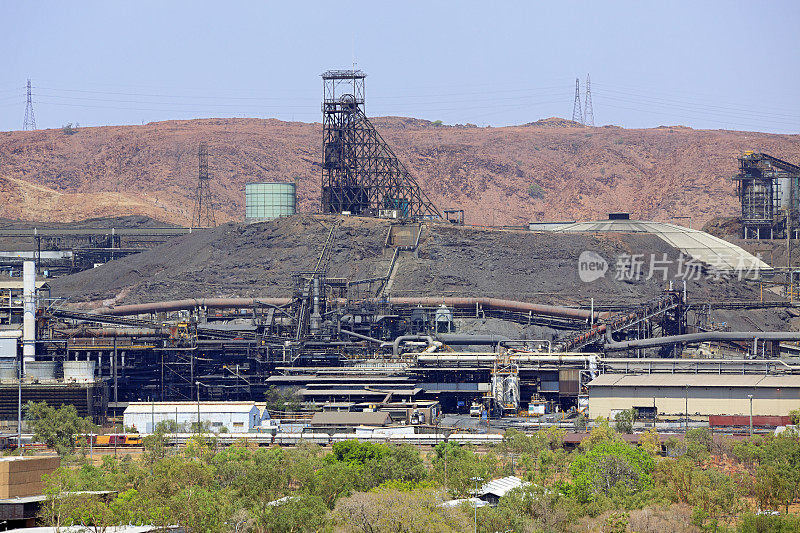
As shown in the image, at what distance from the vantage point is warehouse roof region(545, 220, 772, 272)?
172 m

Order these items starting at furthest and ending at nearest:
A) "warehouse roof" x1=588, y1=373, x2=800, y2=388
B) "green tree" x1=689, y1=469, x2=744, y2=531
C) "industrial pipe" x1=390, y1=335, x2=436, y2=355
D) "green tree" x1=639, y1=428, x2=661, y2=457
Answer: "industrial pipe" x1=390, y1=335, x2=436, y2=355
"warehouse roof" x1=588, y1=373, x2=800, y2=388
"green tree" x1=639, y1=428, x2=661, y2=457
"green tree" x1=689, y1=469, x2=744, y2=531

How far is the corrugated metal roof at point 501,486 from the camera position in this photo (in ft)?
228

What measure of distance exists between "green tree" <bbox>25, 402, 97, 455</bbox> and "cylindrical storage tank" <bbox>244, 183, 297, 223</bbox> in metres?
81.9

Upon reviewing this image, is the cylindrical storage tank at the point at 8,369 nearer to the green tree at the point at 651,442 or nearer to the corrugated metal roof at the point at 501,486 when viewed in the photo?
the green tree at the point at 651,442

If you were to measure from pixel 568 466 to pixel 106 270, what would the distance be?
104 metres

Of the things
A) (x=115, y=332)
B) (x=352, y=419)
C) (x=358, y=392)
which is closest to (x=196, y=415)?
(x=352, y=419)

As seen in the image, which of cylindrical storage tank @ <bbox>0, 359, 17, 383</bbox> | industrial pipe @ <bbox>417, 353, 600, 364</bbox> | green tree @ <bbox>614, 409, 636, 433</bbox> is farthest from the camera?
cylindrical storage tank @ <bbox>0, 359, 17, 383</bbox>

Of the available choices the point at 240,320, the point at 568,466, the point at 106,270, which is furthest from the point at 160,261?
the point at 568,466

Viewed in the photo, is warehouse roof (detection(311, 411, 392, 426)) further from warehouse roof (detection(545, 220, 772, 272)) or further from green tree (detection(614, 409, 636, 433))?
warehouse roof (detection(545, 220, 772, 272))

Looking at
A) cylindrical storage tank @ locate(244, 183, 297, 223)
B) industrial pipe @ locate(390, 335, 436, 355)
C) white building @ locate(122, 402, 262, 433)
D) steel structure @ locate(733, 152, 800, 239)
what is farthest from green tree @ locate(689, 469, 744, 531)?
steel structure @ locate(733, 152, 800, 239)

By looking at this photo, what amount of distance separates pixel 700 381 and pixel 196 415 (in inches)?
1470

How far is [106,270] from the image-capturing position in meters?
174

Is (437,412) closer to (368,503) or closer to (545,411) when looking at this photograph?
(545,411)

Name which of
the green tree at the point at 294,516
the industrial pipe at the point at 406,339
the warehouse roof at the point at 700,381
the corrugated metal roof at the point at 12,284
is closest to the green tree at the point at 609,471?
the green tree at the point at 294,516
